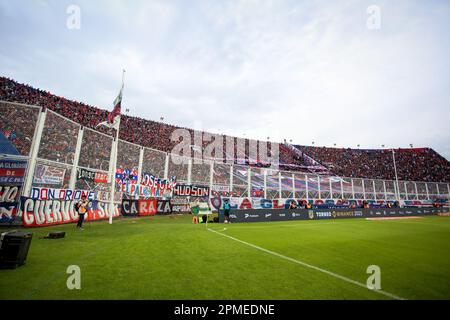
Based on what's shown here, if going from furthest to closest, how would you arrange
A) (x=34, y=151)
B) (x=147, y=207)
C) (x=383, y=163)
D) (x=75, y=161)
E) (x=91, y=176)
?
(x=383, y=163)
(x=147, y=207)
(x=91, y=176)
(x=75, y=161)
(x=34, y=151)

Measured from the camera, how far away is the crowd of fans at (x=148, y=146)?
45.6 ft

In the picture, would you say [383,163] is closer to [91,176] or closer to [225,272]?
[91,176]

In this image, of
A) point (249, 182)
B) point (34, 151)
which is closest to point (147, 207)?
point (34, 151)

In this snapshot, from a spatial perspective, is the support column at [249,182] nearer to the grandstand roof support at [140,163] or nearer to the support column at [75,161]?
the grandstand roof support at [140,163]

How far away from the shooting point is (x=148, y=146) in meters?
34.6

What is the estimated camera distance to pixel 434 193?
45.4 metres

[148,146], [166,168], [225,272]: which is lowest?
[225,272]

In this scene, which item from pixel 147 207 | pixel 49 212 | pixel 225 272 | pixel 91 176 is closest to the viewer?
pixel 225 272

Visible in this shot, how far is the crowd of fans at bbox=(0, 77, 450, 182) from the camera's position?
547 inches

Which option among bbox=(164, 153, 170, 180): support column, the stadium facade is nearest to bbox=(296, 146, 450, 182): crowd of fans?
the stadium facade

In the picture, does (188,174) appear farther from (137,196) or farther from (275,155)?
(275,155)

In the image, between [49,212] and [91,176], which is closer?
[49,212]
